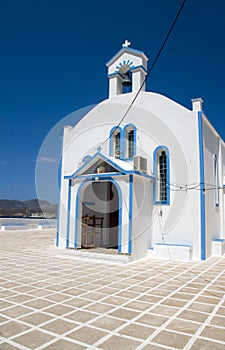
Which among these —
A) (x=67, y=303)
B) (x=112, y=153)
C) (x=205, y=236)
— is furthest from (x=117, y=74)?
(x=67, y=303)

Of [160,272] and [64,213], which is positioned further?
[64,213]

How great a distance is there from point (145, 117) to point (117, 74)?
262cm

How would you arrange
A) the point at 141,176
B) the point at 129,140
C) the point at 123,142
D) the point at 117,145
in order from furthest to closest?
the point at 117,145 < the point at 129,140 < the point at 123,142 < the point at 141,176

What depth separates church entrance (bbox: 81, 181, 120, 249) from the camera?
35.3 ft

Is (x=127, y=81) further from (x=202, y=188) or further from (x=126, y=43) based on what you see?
(x=202, y=188)

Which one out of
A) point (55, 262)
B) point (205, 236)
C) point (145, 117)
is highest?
point (145, 117)

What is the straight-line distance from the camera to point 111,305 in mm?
4223

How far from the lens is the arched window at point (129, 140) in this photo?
10.5 metres

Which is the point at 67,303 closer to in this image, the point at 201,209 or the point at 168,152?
the point at 201,209

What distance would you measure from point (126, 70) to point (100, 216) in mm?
6388

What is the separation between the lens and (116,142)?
10969 mm

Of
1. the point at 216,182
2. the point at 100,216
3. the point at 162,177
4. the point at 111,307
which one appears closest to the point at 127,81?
the point at 162,177

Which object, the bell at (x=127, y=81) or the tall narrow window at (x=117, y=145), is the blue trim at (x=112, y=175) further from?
the bell at (x=127, y=81)

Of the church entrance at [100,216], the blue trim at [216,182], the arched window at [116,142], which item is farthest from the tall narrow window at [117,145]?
the blue trim at [216,182]
